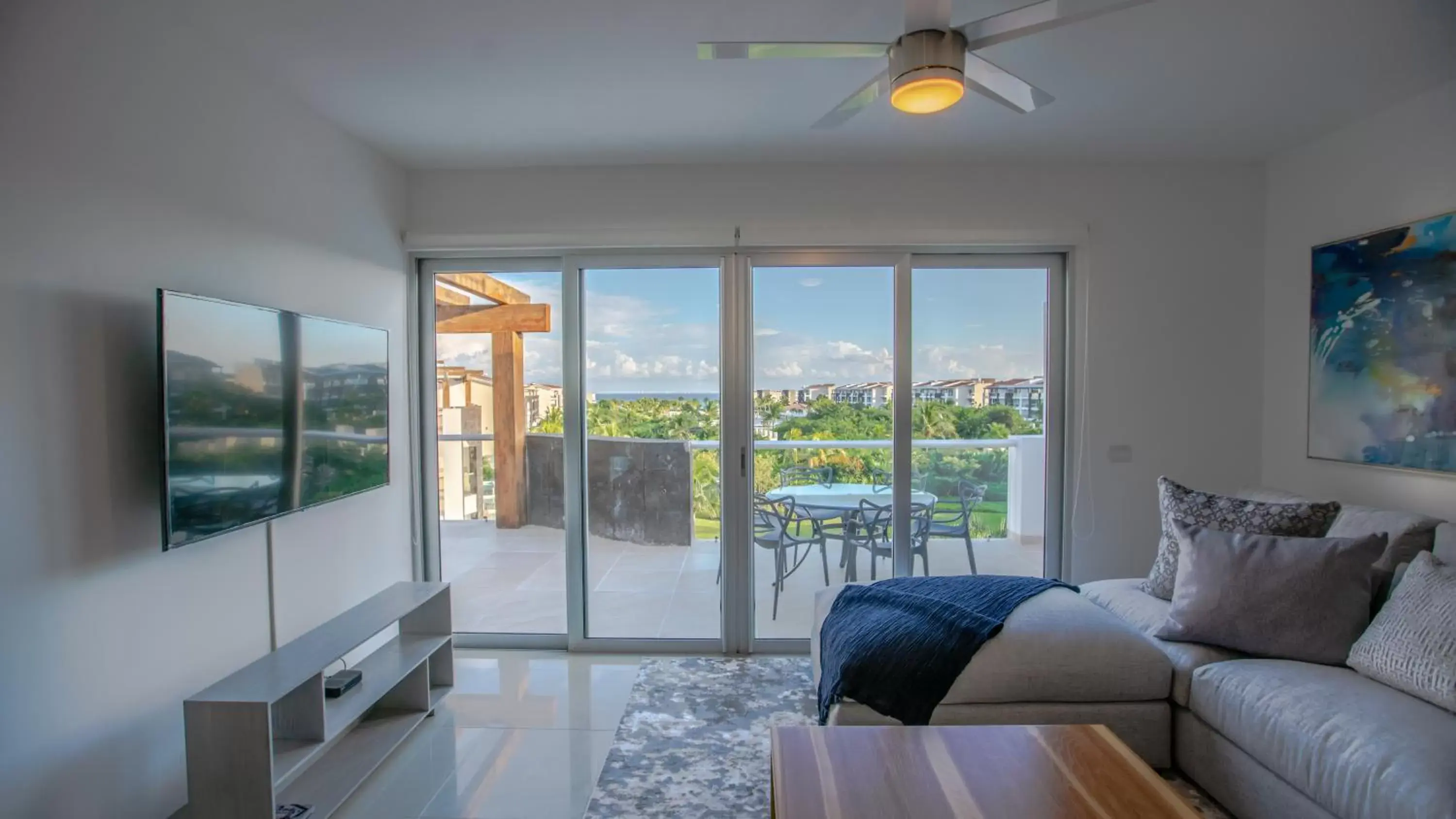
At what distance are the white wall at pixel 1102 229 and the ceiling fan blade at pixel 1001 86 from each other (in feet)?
3.89

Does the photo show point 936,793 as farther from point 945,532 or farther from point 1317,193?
point 1317,193

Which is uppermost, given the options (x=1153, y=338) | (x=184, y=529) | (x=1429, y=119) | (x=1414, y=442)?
(x=1429, y=119)

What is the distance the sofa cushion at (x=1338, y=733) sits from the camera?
1.47m

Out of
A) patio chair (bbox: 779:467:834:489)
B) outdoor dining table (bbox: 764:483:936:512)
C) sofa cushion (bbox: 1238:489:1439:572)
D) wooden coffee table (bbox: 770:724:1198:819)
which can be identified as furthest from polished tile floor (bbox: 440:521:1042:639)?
wooden coffee table (bbox: 770:724:1198:819)

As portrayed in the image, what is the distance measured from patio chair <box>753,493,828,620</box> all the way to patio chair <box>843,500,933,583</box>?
0.15m

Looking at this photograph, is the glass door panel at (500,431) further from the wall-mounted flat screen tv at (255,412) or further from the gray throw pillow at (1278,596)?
the gray throw pillow at (1278,596)

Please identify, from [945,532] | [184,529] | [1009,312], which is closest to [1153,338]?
[1009,312]

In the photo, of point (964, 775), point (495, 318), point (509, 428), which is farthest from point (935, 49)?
point (509, 428)

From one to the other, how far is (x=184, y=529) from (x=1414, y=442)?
4.19 m

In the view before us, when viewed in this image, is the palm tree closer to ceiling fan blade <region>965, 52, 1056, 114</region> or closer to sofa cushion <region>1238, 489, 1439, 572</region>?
sofa cushion <region>1238, 489, 1439, 572</region>

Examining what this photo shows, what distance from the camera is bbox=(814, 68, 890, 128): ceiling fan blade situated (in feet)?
5.89

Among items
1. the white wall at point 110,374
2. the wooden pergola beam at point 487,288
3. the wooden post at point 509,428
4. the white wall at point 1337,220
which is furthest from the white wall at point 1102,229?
the white wall at point 110,374

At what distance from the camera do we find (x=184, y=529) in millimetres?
1718

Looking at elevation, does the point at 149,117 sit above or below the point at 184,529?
above
